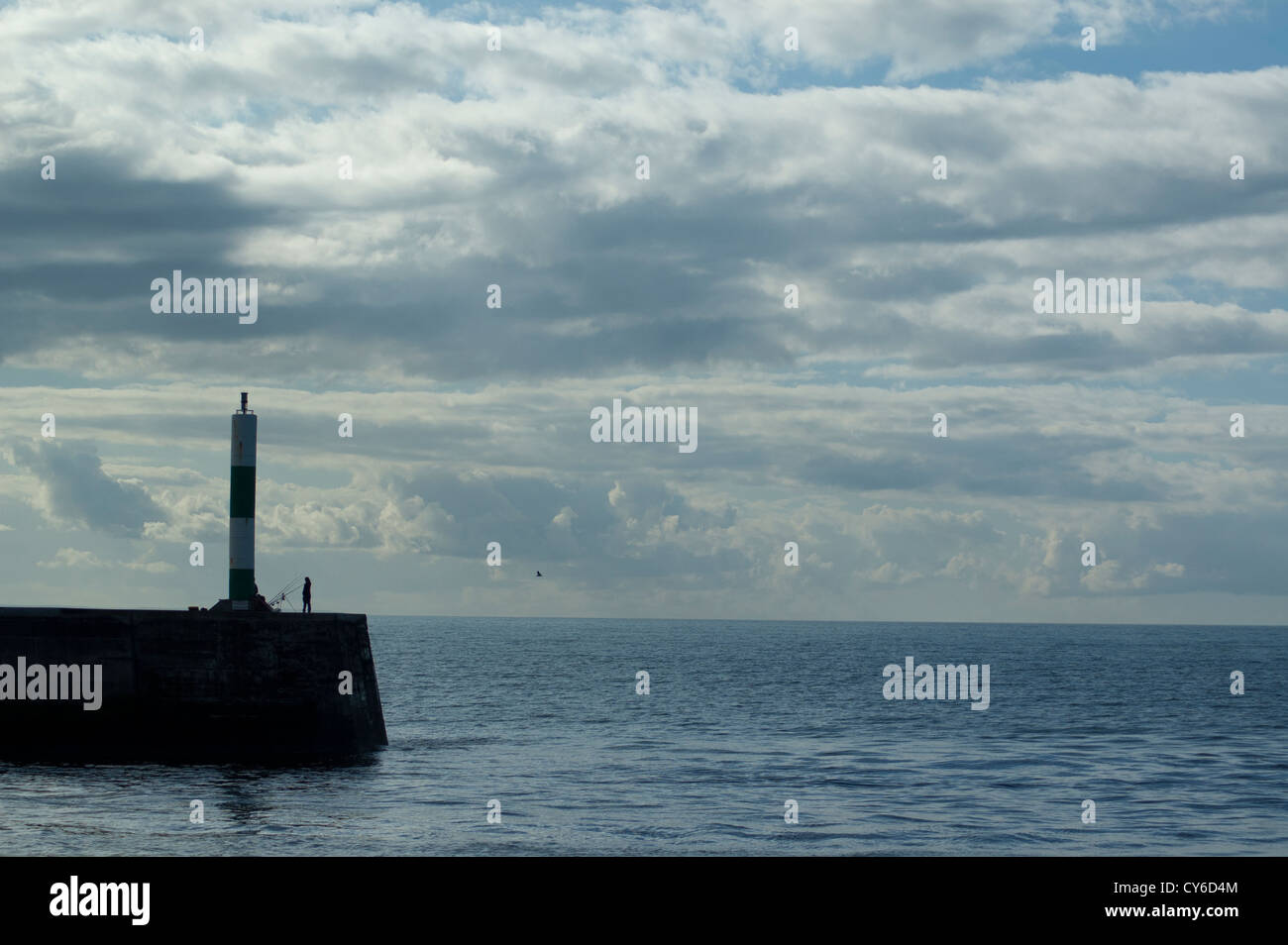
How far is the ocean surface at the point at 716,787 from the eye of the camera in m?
28.6

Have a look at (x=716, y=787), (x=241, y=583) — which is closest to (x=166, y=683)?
(x=241, y=583)

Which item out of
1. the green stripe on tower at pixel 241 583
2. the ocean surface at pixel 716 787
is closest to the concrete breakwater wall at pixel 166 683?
the ocean surface at pixel 716 787

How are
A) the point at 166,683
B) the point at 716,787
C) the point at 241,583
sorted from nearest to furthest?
the point at 166,683, the point at 716,787, the point at 241,583

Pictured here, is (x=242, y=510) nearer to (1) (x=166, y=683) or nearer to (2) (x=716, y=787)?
(1) (x=166, y=683)

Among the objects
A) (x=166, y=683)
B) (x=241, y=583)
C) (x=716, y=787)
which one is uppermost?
(x=241, y=583)

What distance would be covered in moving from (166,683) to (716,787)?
17100 millimetres

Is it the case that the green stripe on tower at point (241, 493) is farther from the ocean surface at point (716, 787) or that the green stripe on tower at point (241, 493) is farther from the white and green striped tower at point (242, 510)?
the ocean surface at point (716, 787)

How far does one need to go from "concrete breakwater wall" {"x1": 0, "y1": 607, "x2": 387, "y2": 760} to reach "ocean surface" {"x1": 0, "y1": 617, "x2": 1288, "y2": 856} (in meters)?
1.21

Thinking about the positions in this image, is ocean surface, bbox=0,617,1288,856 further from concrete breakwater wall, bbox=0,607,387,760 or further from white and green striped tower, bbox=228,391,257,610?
white and green striped tower, bbox=228,391,257,610

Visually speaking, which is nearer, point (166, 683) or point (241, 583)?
point (166, 683)

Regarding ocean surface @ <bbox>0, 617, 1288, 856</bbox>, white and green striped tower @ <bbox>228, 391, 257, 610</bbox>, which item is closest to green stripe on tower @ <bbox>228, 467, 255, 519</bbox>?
white and green striped tower @ <bbox>228, 391, 257, 610</bbox>

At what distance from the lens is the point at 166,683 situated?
37.9 meters

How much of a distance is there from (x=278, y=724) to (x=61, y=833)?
11.3 metres
